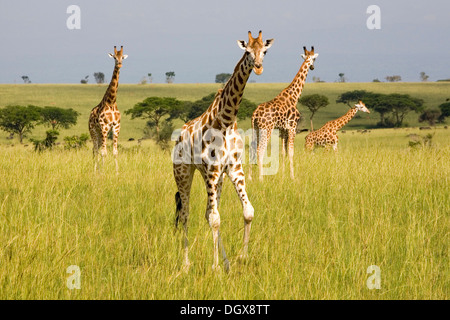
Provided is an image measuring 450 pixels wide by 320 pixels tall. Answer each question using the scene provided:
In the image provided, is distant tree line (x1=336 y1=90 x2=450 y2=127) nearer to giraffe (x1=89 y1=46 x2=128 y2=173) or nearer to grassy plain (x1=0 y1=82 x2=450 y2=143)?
grassy plain (x1=0 y1=82 x2=450 y2=143)

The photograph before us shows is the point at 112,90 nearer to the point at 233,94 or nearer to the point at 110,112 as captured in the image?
the point at 110,112

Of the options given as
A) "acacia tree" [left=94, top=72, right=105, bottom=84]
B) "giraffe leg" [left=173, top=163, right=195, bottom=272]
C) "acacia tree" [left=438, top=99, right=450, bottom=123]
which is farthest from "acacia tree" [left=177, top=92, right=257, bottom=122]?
"acacia tree" [left=94, top=72, right=105, bottom=84]

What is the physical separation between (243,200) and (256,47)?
5.11 feet

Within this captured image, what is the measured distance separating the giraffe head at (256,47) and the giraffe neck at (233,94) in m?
0.13

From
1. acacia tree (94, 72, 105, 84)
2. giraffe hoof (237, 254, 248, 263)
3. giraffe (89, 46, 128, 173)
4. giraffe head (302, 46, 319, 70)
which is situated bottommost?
giraffe hoof (237, 254, 248, 263)

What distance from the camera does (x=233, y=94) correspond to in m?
5.29

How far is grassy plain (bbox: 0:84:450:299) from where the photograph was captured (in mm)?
4734

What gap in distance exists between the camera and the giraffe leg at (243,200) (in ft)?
16.9

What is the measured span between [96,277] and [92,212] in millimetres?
2229

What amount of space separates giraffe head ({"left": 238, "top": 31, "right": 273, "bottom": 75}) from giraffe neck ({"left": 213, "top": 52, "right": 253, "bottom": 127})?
0.13m

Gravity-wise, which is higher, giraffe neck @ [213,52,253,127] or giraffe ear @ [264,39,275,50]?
giraffe ear @ [264,39,275,50]
